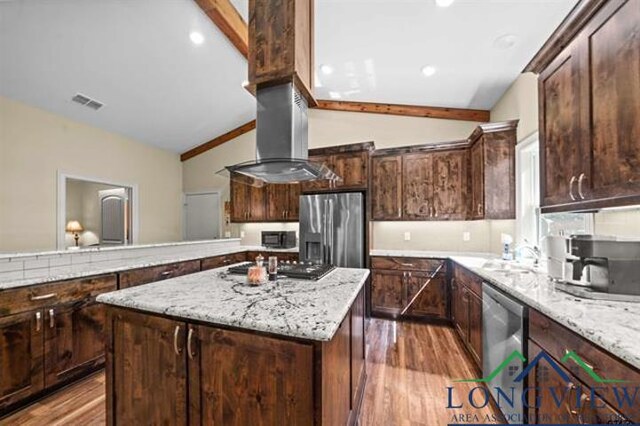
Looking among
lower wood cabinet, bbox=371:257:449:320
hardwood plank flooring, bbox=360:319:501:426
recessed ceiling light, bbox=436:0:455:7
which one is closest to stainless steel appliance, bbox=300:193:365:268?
lower wood cabinet, bbox=371:257:449:320

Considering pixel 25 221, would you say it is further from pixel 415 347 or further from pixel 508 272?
pixel 508 272

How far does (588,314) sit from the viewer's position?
117cm

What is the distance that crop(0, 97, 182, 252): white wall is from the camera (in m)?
3.19

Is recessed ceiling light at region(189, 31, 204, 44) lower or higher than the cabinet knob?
higher

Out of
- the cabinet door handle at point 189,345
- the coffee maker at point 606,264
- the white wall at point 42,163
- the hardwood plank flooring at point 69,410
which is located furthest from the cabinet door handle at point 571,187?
the white wall at point 42,163

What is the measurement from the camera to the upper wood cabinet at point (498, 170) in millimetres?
2979

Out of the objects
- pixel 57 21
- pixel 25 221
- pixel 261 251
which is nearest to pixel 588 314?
pixel 261 251

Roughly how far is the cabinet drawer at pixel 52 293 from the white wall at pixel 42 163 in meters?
1.95

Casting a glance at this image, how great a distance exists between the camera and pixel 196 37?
2957 mm

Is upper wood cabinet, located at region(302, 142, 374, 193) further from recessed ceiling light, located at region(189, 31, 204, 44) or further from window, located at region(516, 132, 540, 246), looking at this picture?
recessed ceiling light, located at region(189, 31, 204, 44)

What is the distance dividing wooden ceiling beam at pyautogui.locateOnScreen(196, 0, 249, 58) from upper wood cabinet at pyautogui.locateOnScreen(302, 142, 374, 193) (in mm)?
1717

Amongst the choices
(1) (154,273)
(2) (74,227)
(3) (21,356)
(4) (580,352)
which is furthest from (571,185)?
(2) (74,227)

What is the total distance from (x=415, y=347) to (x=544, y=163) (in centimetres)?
211

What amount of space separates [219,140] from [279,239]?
8.25ft
